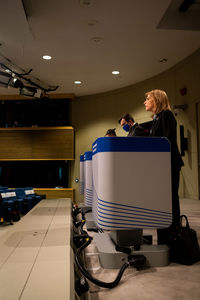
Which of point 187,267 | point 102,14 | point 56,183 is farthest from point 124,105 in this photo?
point 187,267

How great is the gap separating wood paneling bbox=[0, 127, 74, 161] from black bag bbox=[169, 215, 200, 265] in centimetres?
601

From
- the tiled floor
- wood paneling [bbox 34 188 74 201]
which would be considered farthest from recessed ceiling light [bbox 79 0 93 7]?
wood paneling [bbox 34 188 74 201]

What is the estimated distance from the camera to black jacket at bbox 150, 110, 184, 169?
5.34ft

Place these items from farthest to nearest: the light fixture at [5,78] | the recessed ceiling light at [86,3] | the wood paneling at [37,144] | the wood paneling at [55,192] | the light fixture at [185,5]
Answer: the wood paneling at [37,144], the wood paneling at [55,192], the light fixture at [5,78], the light fixture at [185,5], the recessed ceiling light at [86,3]

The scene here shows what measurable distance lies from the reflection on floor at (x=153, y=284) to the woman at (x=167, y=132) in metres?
0.28

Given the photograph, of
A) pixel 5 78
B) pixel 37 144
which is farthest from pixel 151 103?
pixel 37 144

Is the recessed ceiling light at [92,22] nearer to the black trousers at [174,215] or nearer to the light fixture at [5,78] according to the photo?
the light fixture at [5,78]

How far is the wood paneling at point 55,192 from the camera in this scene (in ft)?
23.5

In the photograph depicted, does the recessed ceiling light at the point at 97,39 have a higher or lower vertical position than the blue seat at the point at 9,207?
higher

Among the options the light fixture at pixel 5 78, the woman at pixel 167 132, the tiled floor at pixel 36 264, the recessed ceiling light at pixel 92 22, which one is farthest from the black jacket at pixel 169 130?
the light fixture at pixel 5 78

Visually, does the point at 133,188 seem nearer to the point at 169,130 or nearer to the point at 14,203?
the point at 169,130

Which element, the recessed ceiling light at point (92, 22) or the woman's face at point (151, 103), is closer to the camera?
the woman's face at point (151, 103)

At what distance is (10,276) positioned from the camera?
3.65 feet

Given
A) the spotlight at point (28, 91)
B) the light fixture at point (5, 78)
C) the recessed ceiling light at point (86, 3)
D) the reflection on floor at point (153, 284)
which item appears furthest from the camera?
the spotlight at point (28, 91)
